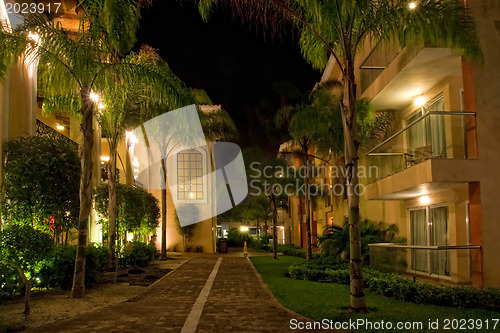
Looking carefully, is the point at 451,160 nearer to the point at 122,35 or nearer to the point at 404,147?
the point at 404,147

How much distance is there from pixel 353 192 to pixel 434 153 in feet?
11.2

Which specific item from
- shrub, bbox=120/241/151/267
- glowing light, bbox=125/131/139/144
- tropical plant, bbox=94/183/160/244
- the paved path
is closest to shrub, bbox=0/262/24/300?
the paved path

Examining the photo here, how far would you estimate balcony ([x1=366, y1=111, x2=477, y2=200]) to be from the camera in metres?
10.8

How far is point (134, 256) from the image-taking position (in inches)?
808

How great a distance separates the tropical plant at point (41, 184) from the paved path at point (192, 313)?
3.03m

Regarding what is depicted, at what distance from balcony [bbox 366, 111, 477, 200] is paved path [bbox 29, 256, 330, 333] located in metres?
4.53

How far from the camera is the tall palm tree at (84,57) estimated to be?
35.2 ft

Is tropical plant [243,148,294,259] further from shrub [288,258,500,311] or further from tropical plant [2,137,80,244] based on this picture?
tropical plant [2,137,80,244]

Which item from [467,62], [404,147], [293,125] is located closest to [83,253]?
[404,147]

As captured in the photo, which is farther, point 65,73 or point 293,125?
point 293,125

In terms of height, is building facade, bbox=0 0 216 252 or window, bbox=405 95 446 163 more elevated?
building facade, bbox=0 0 216 252

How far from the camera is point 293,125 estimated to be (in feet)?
A: 69.9

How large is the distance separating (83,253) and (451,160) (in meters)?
8.64

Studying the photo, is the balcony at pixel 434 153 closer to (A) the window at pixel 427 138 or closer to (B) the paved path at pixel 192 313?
(A) the window at pixel 427 138
